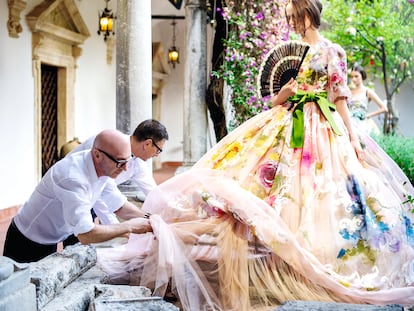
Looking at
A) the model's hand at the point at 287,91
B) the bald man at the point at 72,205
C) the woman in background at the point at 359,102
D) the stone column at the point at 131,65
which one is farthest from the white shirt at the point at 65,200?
the woman in background at the point at 359,102

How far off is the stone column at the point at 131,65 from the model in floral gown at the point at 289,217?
2.10 m

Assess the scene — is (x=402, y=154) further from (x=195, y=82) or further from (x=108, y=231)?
(x=108, y=231)

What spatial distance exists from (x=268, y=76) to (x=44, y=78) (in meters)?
7.00

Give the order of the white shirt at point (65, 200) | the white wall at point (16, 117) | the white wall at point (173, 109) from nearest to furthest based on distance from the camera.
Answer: the white shirt at point (65, 200) → the white wall at point (16, 117) → the white wall at point (173, 109)

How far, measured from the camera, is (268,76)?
494 cm

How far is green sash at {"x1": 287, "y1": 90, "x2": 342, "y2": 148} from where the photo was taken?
4496mm

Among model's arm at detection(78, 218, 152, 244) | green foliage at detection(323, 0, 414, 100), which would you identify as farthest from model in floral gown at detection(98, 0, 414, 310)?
green foliage at detection(323, 0, 414, 100)

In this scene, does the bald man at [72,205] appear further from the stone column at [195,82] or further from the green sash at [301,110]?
the stone column at [195,82]

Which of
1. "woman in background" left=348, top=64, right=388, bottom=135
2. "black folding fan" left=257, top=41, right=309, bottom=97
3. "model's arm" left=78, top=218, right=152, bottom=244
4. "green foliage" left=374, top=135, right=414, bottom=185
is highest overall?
"black folding fan" left=257, top=41, right=309, bottom=97

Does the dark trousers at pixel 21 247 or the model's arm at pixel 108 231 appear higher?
the model's arm at pixel 108 231

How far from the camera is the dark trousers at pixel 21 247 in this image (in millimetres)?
3881

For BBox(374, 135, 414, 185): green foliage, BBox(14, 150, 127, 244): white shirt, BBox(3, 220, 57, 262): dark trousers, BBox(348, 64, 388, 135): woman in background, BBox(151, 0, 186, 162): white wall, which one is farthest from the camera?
BBox(151, 0, 186, 162): white wall

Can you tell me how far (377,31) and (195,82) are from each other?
784 centimetres

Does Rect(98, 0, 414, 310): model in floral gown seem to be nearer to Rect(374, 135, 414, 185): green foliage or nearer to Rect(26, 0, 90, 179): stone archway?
Rect(374, 135, 414, 185): green foliage
